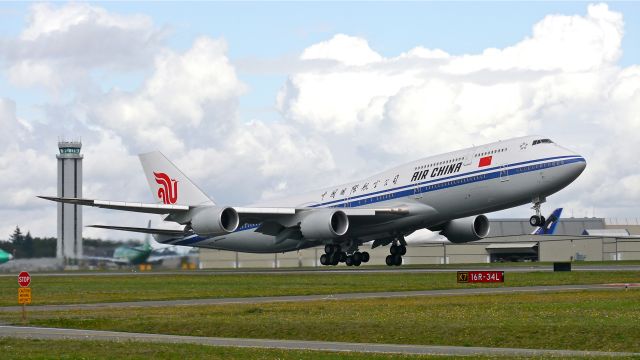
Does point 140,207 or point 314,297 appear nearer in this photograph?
point 314,297

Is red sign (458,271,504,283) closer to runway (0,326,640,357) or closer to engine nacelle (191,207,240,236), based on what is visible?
engine nacelle (191,207,240,236)

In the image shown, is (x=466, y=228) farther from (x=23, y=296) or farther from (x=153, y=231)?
(x=23, y=296)

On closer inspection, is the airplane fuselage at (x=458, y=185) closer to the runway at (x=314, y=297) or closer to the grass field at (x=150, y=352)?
the runway at (x=314, y=297)

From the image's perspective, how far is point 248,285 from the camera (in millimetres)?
50750

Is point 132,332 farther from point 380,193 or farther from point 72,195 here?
point 72,195

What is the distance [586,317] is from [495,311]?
3489 mm

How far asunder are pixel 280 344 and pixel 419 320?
218 inches

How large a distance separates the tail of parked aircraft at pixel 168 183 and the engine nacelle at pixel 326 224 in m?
11.5

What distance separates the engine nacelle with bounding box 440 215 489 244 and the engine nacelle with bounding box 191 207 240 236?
1390 centimetres

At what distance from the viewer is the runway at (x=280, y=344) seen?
20.2 meters

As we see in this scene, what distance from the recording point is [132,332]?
26125 millimetres

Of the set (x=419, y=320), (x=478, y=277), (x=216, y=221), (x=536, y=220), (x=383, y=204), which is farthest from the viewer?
(x=383, y=204)

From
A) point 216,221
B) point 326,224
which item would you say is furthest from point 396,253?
point 216,221

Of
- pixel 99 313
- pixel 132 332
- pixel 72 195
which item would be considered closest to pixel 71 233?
pixel 72 195
